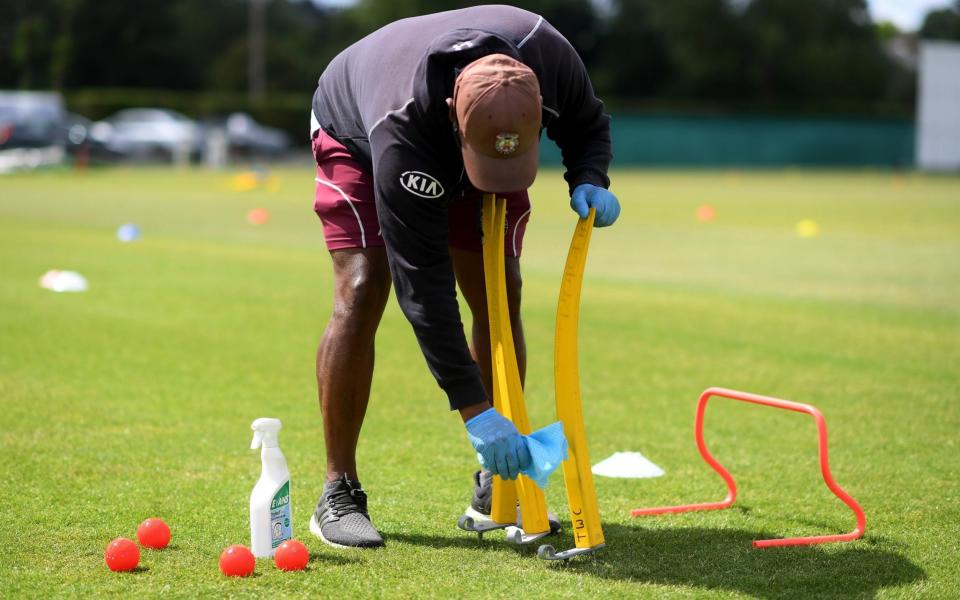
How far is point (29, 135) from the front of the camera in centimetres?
3841

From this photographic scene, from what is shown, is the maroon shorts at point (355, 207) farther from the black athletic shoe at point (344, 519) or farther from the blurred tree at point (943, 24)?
the blurred tree at point (943, 24)

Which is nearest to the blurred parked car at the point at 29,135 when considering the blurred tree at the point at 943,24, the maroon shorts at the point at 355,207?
the maroon shorts at the point at 355,207

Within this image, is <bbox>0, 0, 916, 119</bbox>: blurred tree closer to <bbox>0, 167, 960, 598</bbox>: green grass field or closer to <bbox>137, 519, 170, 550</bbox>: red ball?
<bbox>0, 167, 960, 598</bbox>: green grass field

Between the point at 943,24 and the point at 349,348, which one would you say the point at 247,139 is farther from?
the point at 943,24

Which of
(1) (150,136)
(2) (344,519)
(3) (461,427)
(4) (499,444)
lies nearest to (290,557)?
(2) (344,519)

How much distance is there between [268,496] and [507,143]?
4.94 feet

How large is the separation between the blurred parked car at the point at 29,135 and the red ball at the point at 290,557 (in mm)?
33171

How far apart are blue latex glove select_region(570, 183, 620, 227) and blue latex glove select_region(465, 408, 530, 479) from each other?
2.67ft

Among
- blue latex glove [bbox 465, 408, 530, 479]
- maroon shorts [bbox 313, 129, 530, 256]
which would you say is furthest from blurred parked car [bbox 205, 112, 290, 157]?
blue latex glove [bbox 465, 408, 530, 479]

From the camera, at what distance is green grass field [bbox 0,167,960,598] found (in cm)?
405

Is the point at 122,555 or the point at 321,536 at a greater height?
the point at 122,555

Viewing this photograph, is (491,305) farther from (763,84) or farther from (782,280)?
(763,84)

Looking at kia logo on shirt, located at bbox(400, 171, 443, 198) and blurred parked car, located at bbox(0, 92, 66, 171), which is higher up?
kia logo on shirt, located at bbox(400, 171, 443, 198)

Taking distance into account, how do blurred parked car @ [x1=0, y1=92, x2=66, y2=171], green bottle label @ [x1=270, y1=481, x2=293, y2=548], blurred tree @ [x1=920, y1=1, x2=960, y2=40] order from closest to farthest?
green bottle label @ [x1=270, y1=481, x2=293, y2=548]
blurred parked car @ [x1=0, y1=92, x2=66, y2=171]
blurred tree @ [x1=920, y1=1, x2=960, y2=40]
